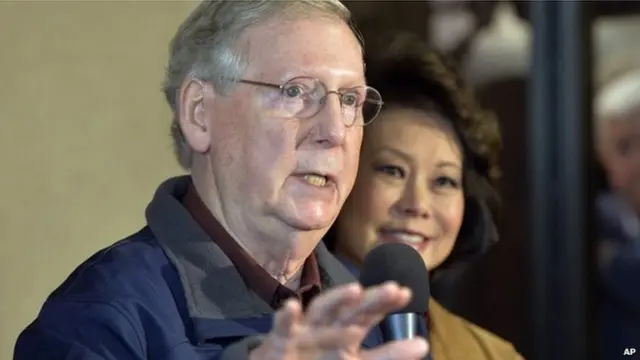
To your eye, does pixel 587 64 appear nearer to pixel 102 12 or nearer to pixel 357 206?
pixel 357 206

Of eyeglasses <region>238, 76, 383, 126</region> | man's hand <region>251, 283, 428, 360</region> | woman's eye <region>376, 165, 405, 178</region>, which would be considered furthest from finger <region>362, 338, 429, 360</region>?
woman's eye <region>376, 165, 405, 178</region>

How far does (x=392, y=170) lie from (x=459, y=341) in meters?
0.27

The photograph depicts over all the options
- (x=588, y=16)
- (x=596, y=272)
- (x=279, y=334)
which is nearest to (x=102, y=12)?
→ (x=588, y=16)

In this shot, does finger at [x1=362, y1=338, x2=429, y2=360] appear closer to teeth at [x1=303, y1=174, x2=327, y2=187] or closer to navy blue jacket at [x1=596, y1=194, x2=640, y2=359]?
teeth at [x1=303, y1=174, x2=327, y2=187]

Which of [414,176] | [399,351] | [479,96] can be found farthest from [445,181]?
[399,351]

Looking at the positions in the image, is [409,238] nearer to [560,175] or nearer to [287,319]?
[560,175]

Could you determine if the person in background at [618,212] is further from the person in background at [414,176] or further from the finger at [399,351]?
the finger at [399,351]

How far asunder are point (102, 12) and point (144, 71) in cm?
12

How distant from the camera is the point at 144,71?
174 cm

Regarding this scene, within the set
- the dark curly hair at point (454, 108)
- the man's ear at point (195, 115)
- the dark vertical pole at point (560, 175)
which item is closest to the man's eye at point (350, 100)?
the man's ear at point (195, 115)

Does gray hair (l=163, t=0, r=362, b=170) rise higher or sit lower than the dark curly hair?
higher

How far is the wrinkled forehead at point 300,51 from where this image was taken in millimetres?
1199

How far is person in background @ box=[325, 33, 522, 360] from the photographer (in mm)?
1539

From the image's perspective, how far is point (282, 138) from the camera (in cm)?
119
